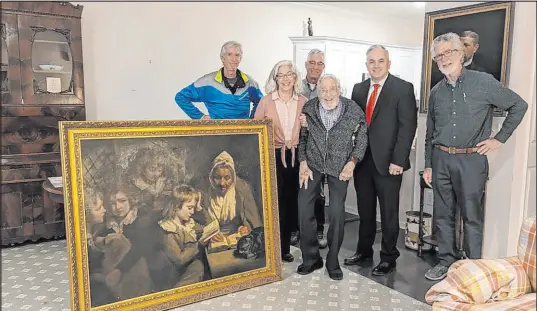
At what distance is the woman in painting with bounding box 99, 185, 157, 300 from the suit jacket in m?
1.61

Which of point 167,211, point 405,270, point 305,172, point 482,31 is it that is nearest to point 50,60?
point 167,211

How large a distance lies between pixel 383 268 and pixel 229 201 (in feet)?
4.14

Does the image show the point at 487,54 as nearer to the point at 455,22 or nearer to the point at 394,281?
the point at 455,22

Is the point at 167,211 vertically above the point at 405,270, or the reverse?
the point at 167,211

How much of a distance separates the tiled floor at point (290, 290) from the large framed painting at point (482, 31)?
1409 millimetres

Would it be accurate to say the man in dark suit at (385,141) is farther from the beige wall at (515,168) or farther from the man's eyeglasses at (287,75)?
the beige wall at (515,168)

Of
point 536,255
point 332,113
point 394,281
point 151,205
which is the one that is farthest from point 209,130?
point 536,255

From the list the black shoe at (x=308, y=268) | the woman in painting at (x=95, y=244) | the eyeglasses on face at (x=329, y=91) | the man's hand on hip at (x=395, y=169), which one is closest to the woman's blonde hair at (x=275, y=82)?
the eyeglasses on face at (x=329, y=91)

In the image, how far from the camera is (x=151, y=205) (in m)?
2.60

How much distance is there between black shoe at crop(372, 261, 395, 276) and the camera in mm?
3232

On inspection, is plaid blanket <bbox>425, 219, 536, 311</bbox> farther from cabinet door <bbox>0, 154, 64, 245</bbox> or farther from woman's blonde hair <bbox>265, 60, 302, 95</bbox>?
cabinet door <bbox>0, 154, 64, 245</bbox>

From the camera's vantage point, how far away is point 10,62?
144 inches

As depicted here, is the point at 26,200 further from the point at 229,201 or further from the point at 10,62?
the point at 229,201

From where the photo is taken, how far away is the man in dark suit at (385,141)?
3008mm
